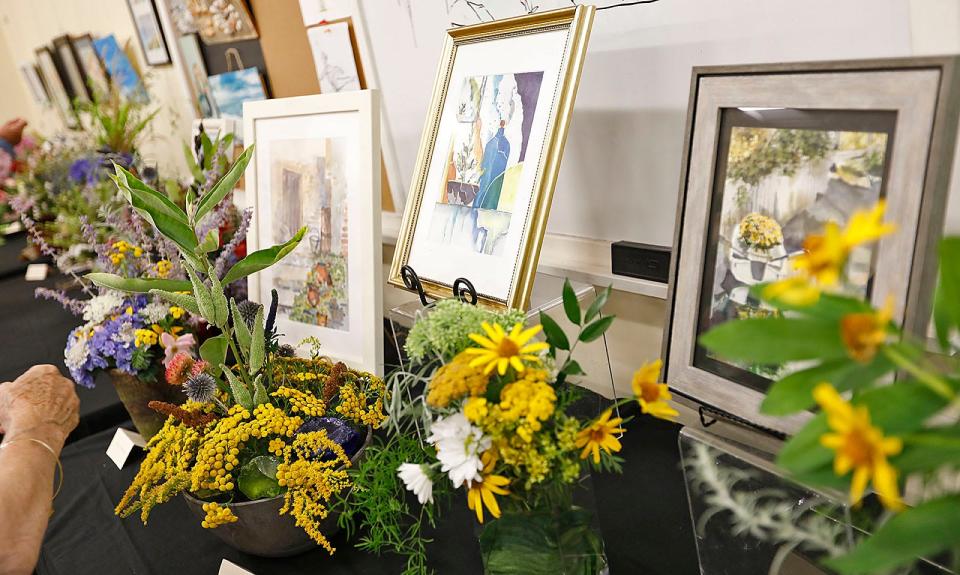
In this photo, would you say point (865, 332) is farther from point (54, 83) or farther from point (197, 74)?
point (54, 83)

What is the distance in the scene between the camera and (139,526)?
1.10 m

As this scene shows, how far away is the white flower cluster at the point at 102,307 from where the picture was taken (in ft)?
3.96

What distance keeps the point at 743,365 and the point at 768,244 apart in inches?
5.5

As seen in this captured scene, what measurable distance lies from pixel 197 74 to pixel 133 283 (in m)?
1.62

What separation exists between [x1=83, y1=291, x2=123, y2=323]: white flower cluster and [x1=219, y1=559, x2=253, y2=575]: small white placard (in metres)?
0.53

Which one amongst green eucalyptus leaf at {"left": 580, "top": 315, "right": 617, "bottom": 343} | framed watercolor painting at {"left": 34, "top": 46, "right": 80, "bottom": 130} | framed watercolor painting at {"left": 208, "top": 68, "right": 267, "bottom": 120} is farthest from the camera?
framed watercolor painting at {"left": 34, "top": 46, "right": 80, "bottom": 130}

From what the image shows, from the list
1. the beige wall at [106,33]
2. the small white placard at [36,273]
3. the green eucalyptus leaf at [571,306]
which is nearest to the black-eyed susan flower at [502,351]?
the green eucalyptus leaf at [571,306]

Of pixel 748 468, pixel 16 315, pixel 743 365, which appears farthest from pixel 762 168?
pixel 16 315

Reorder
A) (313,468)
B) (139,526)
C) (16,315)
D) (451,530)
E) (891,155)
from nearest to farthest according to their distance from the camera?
(891,155) < (313,468) < (451,530) < (139,526) < (16,315)

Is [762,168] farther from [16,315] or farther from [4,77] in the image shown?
[4,77]

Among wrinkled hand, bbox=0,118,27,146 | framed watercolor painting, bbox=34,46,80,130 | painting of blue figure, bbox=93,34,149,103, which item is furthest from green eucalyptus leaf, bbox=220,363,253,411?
framed watercolor painting, bbox=34,46,80,130

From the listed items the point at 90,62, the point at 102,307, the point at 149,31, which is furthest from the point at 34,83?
the point at 102,307

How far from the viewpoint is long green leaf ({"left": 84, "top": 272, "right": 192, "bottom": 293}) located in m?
0.89

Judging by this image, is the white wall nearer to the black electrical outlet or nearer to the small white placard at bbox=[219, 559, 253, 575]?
the black electrical outlet
